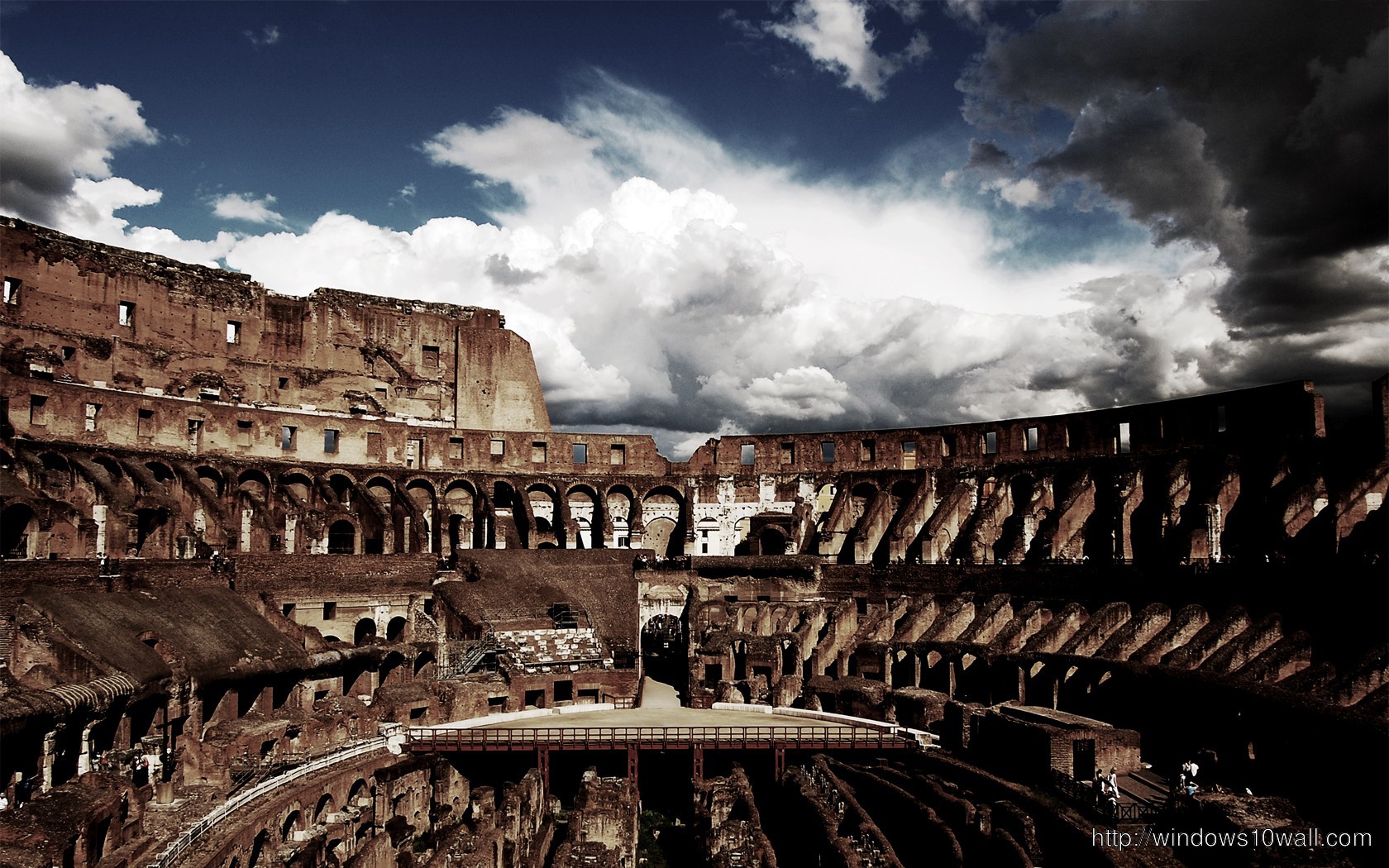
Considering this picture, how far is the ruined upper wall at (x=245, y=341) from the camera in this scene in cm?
4072

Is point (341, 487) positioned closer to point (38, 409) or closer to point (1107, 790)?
point (38, 409)

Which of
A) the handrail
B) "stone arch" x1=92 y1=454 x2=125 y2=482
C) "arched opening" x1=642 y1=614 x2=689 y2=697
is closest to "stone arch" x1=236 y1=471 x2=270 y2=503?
"stone arch" x1=92 y1=454 x2=125 y2=482

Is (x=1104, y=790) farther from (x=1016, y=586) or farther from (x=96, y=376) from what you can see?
(x=96, y=376)

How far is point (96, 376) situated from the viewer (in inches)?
1656

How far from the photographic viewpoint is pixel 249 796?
21562 millimetres

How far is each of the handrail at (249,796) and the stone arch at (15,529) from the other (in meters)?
13.3

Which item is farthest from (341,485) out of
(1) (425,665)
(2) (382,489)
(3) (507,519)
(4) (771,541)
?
(4) (771,541)

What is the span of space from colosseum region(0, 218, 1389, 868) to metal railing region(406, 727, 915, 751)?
135 mm

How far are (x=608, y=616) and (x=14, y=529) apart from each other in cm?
2020

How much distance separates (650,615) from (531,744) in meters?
15.7

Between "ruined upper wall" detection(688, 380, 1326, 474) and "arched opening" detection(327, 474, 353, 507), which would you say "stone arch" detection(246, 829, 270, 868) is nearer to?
"arched opening" detection(327, 474, 353, 507)

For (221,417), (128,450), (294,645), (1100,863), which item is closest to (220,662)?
(294,645)

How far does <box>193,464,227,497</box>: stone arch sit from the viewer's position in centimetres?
4109

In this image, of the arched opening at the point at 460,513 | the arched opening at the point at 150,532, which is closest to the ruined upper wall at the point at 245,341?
the arched opening at the point at 460,513
